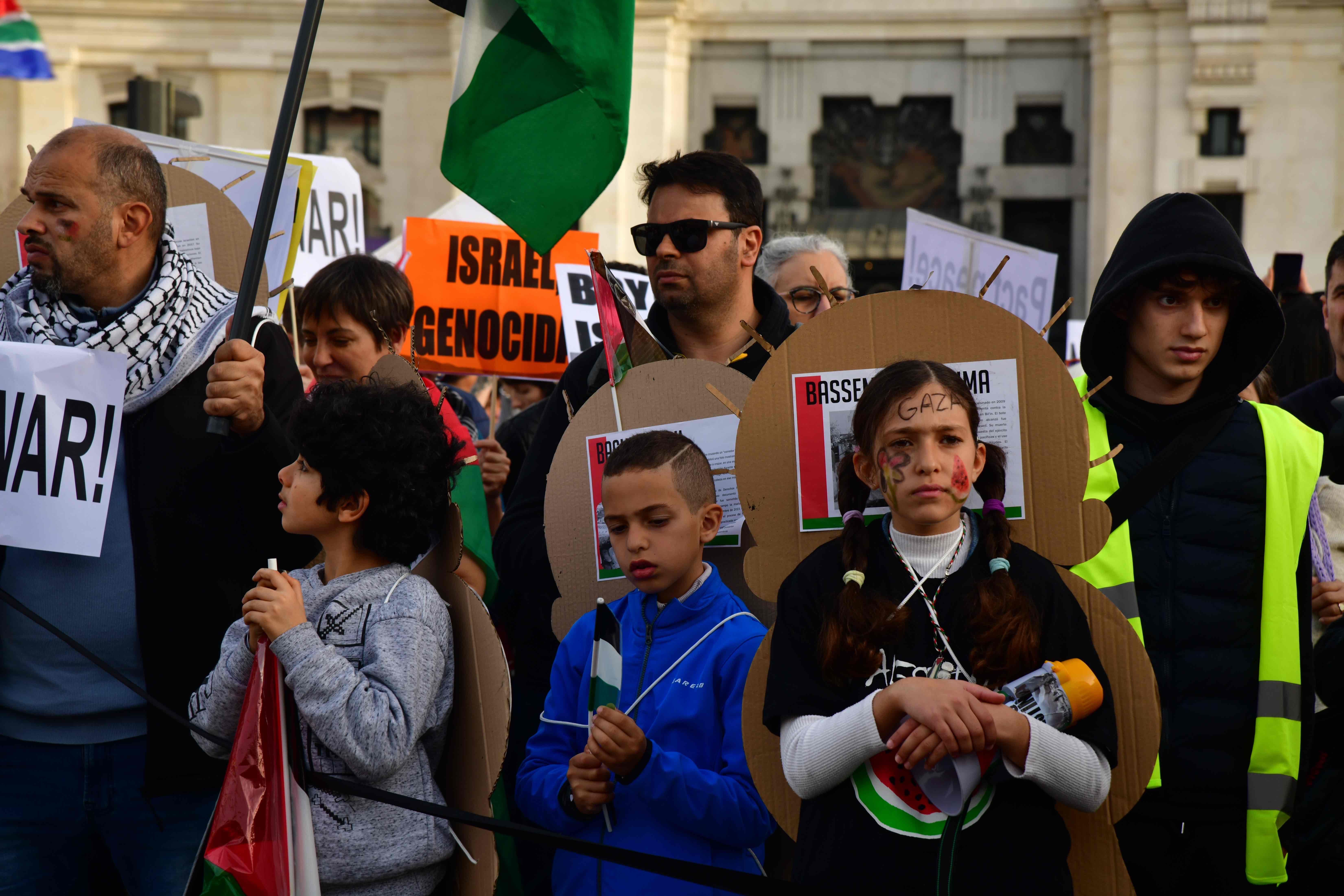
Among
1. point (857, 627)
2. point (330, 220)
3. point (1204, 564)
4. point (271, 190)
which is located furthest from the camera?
point (330, 220)

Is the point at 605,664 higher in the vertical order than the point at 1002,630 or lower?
lower

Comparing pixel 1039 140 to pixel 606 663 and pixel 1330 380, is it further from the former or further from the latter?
pixel 606 663

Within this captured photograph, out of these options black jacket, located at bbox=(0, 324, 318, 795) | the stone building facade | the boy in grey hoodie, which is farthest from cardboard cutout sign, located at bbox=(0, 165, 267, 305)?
the stone building facade

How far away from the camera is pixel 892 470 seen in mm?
2436

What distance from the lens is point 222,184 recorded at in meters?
4.84

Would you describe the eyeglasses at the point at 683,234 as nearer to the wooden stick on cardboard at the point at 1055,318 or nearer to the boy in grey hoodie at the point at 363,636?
the boy in grey hoodie at the point at 363,636

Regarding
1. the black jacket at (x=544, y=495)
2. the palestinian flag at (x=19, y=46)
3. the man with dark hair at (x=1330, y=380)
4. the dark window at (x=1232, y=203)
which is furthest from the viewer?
the dark window at (x=1232, y=203)

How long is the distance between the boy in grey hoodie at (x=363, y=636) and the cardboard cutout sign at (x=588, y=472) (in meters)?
0.28

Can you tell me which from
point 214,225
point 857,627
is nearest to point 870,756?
point 857,627

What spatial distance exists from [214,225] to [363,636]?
1722 millimetres

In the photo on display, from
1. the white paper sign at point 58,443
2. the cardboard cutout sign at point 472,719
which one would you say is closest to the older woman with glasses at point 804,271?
the cardboard cutout sign at point 472,719

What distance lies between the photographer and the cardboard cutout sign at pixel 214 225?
3.91 meters

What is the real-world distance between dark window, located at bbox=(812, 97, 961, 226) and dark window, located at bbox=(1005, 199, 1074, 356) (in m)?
0.94

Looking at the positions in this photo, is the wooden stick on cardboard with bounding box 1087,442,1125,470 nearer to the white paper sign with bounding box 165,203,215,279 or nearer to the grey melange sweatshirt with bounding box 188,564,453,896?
the grey melange sweatshirt with bounding box 188,564,453,896
